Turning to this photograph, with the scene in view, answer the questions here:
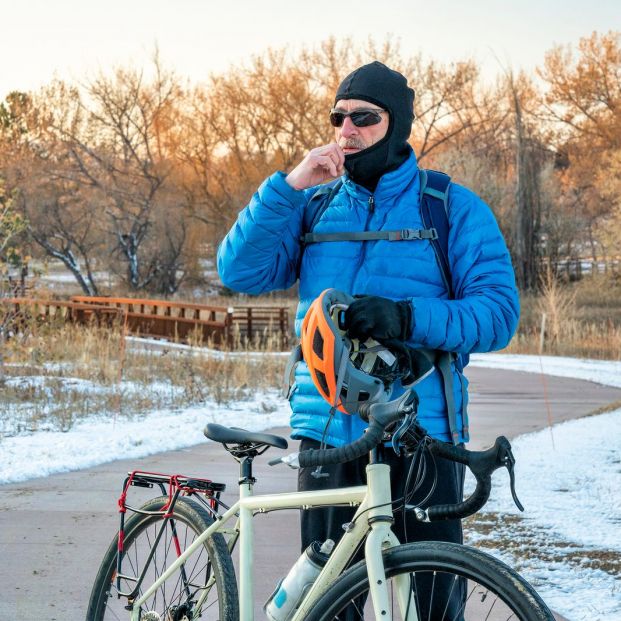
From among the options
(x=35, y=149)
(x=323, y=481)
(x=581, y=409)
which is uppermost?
(x=35, y=149)

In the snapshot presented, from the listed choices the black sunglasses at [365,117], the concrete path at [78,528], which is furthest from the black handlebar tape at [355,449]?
the concrete path at [78,528]

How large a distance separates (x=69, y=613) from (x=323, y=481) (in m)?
2.04

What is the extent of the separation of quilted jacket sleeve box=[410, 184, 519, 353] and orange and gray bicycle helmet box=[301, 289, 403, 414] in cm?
18

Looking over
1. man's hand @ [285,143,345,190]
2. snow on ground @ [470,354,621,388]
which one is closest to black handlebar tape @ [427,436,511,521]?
man's hand @ [285,143,345,190]

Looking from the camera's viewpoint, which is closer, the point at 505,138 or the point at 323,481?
the point at 323,481

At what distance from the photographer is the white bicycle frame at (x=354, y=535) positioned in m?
2.41

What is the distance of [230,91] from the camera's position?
47.8 metres

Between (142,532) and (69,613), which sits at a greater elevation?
(142,532)

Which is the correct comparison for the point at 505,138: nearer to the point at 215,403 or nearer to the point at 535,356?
the point at 535,356

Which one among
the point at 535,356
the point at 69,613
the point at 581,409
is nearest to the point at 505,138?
the point at 535,356

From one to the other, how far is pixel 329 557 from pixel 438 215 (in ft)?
3.07

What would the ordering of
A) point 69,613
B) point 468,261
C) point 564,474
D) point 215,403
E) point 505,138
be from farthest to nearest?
point 505,138, point 215,403, point 564,474, point 69,613, point 468,261

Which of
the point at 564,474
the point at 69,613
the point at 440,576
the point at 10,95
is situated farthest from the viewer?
the point at 10,95

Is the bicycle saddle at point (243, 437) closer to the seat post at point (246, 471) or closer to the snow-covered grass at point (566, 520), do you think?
the seat post at point (246, 471)
